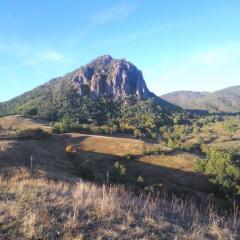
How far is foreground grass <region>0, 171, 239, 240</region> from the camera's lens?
6949mm

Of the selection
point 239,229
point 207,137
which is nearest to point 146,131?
point 207,137

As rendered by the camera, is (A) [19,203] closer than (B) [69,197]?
Yes

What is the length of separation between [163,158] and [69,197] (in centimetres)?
7058

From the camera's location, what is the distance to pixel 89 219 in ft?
25.2

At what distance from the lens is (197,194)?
5375cm

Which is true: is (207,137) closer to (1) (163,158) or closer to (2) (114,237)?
(1) (163,158)

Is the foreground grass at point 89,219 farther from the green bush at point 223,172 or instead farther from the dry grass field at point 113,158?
the green bush at point 223,172

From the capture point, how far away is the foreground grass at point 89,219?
695 cm

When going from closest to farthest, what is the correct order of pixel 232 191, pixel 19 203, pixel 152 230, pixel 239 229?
pixel 152 230 < pixel 19 203 < pixel 239 229 < pixel 232 191

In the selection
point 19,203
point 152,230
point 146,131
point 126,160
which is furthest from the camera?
point 146,131

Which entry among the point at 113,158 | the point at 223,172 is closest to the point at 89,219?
the point at 223,172

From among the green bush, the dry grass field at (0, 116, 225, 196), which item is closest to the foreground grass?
the dry grass field at (0, 116, 225, 196)

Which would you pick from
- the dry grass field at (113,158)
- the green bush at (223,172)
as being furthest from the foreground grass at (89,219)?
the green bush at (223,172)

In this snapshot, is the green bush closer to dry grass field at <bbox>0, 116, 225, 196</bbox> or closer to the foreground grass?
dry grass field at <bbox>0, 116, 225, 196</bbox>
